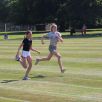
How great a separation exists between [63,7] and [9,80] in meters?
62.6

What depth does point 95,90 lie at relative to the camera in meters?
13.6

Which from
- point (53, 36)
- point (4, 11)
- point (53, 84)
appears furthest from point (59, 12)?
point (53, 84)

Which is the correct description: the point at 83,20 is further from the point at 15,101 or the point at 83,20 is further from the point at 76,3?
the point at 15,101

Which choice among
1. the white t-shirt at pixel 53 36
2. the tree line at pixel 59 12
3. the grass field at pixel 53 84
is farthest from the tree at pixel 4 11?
the white t-shirt at pixel 53 36

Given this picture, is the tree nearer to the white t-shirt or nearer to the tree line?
the tree line

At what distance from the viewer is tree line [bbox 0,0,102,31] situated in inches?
2854

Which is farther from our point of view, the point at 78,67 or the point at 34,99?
the point at 78,67

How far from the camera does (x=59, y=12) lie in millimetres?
82438

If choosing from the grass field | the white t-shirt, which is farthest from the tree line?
the white t-shirt

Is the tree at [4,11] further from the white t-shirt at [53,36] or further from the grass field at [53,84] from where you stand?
the white t-shirt at [53,36]

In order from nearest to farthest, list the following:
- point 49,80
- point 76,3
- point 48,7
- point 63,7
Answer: point 49,80 → point 76,3 → point 63,7 → point 48,7

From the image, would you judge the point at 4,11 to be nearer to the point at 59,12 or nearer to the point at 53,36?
the point at 59,12

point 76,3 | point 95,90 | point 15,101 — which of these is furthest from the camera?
point 76,3

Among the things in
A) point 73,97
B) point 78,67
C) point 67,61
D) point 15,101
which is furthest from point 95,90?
point 67,61
